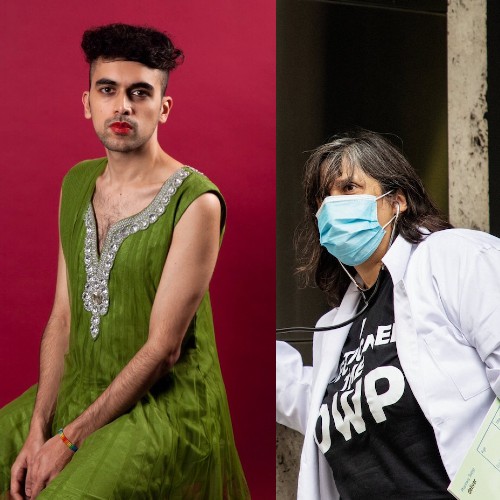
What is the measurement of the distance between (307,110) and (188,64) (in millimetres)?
493

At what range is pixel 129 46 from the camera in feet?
6.47

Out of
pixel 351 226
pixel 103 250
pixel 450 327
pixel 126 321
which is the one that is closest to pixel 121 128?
pixel 103 250

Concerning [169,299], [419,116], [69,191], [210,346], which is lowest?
[210,346]

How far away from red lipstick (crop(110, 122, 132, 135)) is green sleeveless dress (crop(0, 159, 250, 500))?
0.08m

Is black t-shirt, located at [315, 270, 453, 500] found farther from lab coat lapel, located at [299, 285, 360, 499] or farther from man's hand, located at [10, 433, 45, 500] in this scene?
man's hand, located at [10, 433, 45, 500]

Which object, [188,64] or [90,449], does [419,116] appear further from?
[90,449]

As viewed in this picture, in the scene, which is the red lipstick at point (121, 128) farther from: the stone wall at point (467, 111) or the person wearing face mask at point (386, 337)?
the stone wall at point (467, 111)

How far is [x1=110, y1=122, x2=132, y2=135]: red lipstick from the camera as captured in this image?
1.96 m

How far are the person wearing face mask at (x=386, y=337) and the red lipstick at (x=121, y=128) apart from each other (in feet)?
1.97

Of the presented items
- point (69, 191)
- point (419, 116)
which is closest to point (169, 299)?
point (69, 191)

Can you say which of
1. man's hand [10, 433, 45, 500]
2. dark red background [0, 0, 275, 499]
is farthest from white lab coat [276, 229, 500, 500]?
man's hand [10, 433, 45, 500]

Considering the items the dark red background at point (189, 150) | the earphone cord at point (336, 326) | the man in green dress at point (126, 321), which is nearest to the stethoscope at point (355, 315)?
the earphone cord at point (336, 326)

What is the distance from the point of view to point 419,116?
261 cm

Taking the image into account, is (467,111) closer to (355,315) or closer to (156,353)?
(355,315)
